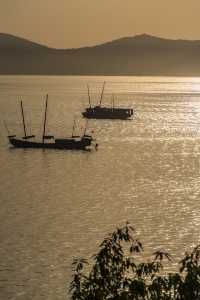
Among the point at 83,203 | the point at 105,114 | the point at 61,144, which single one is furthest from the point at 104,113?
the point at 83,203

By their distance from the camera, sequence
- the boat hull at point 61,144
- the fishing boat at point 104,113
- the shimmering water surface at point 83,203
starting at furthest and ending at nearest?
the fishing boat at point 104,113 → the boat hull at point 61,144 → the shimmering water surface at point 83,203

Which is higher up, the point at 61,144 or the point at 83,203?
the point at 83,203

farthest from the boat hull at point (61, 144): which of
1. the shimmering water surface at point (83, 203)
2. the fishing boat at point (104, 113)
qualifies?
the fishing boat at point (104, 113)

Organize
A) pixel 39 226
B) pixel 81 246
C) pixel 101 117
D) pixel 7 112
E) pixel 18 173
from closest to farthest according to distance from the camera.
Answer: pixel 81 246
pixel 39 226
pixel 18 173
pixel 101 117
pixel 7 112

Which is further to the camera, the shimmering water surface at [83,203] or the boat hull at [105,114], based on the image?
the boat hull at [105,114]

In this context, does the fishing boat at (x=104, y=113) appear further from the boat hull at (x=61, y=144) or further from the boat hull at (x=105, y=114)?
the boat hull at (x=61, y=144)

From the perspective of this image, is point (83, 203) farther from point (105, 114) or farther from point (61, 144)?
point (105, 114)

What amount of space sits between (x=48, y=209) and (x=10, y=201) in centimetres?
559

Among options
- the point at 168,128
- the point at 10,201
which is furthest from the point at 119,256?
the point at 168,128

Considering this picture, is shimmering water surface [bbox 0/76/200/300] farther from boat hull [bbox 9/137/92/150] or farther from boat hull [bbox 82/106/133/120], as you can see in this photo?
boat hull [bbox 82/106/133/120]

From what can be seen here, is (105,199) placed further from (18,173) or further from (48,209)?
(18,173)

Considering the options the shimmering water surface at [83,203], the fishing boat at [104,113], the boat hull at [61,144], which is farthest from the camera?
the fishing boat at [104,113]

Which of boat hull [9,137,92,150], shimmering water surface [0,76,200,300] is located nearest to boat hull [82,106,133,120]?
shimmering water surface [0,76,200,300]

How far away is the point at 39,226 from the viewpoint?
52.0 m
